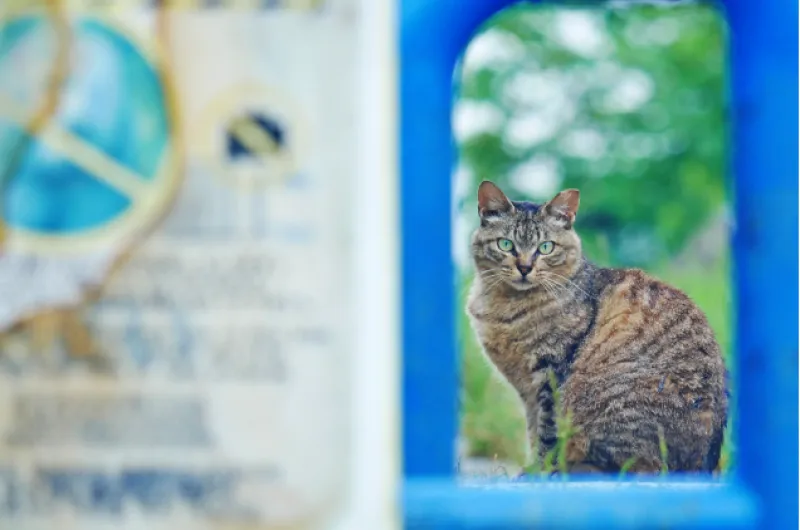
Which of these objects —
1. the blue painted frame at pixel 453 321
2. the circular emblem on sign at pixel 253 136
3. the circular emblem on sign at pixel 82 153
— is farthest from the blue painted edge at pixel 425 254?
the circular emblem on sign at pixel 82 153

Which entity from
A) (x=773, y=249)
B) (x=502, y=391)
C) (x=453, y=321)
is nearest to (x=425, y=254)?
(x=453, y=321)

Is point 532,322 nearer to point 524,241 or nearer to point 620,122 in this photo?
point 524,241

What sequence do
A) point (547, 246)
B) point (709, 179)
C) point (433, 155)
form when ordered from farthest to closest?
point (709, 179) → point (547, 246) → point (433, 155)

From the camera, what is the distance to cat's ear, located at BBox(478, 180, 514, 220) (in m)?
1.46

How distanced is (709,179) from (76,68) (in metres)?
2.42

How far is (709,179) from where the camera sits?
3.19 metres

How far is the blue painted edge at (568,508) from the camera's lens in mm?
1285

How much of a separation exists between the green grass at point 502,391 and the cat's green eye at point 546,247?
0.43 feet

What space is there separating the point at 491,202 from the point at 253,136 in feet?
1.27

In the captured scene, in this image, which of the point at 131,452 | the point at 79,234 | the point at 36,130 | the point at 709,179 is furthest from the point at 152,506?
the point at 709,179

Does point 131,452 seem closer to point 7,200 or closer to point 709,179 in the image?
point 7,200

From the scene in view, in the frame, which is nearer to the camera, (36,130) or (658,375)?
(36,130)

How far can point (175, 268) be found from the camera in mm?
1305

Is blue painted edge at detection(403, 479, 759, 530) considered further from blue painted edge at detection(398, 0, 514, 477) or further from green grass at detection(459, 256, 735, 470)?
green grass at detection(459, 256, 735, 470)
